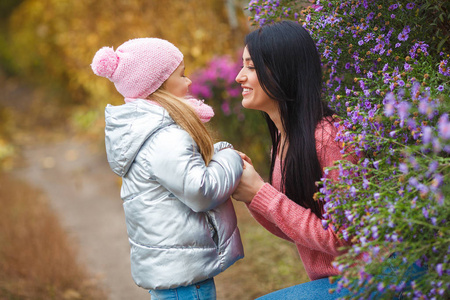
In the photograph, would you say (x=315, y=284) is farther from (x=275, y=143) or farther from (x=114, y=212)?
(x=114, y=212)

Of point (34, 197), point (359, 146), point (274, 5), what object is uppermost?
point (274, 5)

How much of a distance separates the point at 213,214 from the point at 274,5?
1.08 meters

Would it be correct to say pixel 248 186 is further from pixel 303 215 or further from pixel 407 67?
pixel 407 67

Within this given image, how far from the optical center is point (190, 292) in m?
1.94

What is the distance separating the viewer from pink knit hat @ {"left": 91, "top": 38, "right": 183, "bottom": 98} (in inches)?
78.7

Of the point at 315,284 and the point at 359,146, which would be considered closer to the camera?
the point at 359,146

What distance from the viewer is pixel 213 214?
1973mm

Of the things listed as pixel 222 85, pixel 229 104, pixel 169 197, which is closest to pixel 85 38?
pixel 222 85

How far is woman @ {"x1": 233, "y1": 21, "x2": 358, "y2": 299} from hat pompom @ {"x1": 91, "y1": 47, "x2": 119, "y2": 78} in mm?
512

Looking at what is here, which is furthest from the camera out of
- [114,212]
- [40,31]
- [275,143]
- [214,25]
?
[40,31]

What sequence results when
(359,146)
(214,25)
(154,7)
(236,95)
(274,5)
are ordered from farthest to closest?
(154,7)
(214,25)
(236,95)
(274,5)
(359,146)

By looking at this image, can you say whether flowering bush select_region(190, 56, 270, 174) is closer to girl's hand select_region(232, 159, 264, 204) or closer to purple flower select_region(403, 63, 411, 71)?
girl's hand select_region(232, 159, 264, 204)

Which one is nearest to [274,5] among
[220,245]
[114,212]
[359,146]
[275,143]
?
[275,143]

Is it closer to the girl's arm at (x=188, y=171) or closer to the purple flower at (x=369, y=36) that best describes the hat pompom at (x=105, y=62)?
the girl's arm at (x=188, y=171)
